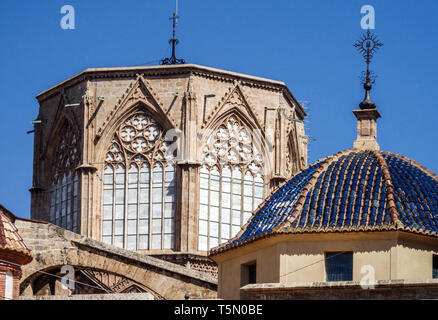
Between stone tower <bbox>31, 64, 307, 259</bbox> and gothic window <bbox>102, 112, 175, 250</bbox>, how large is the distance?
0.04m

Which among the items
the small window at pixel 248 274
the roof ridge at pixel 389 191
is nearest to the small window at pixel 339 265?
the roof ridge at pixel 389 191

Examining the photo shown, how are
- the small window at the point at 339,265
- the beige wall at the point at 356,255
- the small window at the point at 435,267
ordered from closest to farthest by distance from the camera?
the beige wall at the point at 356,255, the small window at the point at 339,265, the small window at the point at 435,267

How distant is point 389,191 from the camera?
42.4 metres

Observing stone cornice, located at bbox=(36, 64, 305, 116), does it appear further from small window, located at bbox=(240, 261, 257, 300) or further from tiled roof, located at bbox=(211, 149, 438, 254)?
small window, located at bbox=(240, 261, 257, 300)

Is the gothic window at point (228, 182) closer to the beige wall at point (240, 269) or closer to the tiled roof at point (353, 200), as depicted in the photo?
the tiled roof at point (353, 200)

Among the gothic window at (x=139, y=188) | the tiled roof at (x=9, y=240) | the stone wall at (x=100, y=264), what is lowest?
the tiled roof at (x=9, y=240)

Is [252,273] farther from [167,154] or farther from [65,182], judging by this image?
[65,182]

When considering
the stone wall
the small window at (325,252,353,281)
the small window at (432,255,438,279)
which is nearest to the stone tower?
the stone wall

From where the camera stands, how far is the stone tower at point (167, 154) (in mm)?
67125

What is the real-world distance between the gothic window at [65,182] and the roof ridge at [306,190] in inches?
964

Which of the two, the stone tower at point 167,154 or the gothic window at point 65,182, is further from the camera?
the gothic window at point 65,182

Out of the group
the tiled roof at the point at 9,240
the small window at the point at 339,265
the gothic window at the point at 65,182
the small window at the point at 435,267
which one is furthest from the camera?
the gothic window at the point at 65,182

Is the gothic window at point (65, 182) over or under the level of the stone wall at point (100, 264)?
over
